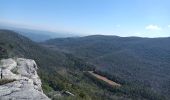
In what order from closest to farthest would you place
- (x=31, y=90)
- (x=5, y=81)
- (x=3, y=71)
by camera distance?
(x=31, y=90) → (x=5, y=81) → (x=3, y=71)

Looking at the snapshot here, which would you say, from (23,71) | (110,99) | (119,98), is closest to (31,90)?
(23,71)

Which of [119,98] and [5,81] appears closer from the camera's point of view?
[5,81]

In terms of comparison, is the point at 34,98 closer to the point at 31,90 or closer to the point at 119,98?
the point at 31,90

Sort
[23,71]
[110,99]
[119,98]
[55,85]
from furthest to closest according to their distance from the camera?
[119,98] < [110,99] < [55,85] < [23,71]

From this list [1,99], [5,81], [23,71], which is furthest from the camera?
[23,71]

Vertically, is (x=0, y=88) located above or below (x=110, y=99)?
above

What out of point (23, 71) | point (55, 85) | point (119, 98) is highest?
point (23, 71)

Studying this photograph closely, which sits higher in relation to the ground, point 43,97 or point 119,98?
point 43,97

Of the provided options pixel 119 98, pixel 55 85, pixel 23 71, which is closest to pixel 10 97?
pixel 23 71

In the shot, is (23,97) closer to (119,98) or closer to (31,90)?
(31,90)
